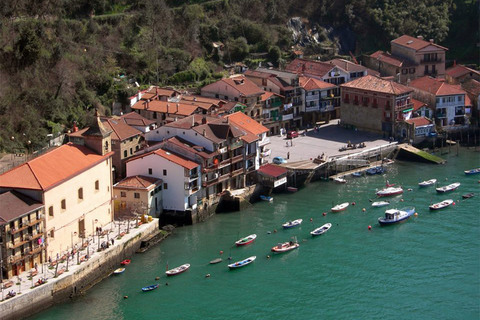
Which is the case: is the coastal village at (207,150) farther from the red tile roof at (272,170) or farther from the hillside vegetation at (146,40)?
the hillside vegetation at (146,40)

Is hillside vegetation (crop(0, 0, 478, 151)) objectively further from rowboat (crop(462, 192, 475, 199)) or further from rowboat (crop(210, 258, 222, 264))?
rowboat (crop(462, 192, 475, 199))

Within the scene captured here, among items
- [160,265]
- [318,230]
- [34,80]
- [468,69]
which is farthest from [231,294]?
[468,69]

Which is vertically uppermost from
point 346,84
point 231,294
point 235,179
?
point 346,84

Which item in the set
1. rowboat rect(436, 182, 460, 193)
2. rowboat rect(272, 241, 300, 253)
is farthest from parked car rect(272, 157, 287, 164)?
rowboat rect(272, 241, 300, 253)

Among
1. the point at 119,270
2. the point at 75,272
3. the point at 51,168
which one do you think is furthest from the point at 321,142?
the point at 75,272

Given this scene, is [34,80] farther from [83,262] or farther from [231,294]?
[231,294]
